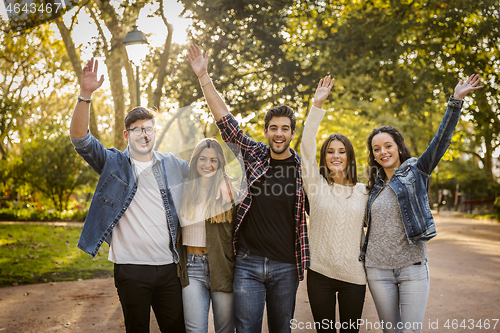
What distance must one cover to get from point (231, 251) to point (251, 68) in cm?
851

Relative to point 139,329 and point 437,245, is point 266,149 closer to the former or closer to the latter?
point 139,329

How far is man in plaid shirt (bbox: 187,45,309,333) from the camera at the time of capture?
3.16 meters

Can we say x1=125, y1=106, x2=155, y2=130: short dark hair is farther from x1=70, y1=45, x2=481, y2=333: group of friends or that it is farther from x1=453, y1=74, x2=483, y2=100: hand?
x1=453, y1=74, x2=483, y2=100: hand

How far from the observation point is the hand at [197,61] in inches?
138

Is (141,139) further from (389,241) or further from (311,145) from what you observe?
(389,241)

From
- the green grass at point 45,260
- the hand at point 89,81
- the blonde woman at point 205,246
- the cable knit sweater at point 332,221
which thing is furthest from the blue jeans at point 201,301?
the green grass at point 45,260

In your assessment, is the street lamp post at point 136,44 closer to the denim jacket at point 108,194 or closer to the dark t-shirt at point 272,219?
the denim jacket at point 108,194

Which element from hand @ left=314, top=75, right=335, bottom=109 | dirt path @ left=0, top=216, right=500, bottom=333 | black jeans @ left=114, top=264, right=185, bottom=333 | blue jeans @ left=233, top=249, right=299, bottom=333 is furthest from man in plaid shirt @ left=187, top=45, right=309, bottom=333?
dirt path @ left=0, top=216, right=500, bottom=333

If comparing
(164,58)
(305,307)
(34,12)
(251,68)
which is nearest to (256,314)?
(305,307)

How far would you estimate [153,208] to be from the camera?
3135 millimetres

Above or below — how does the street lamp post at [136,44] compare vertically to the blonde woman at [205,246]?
above

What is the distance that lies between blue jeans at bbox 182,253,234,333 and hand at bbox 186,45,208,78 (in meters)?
1.58

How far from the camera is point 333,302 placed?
3.21 m

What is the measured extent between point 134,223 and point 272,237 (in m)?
1.08
